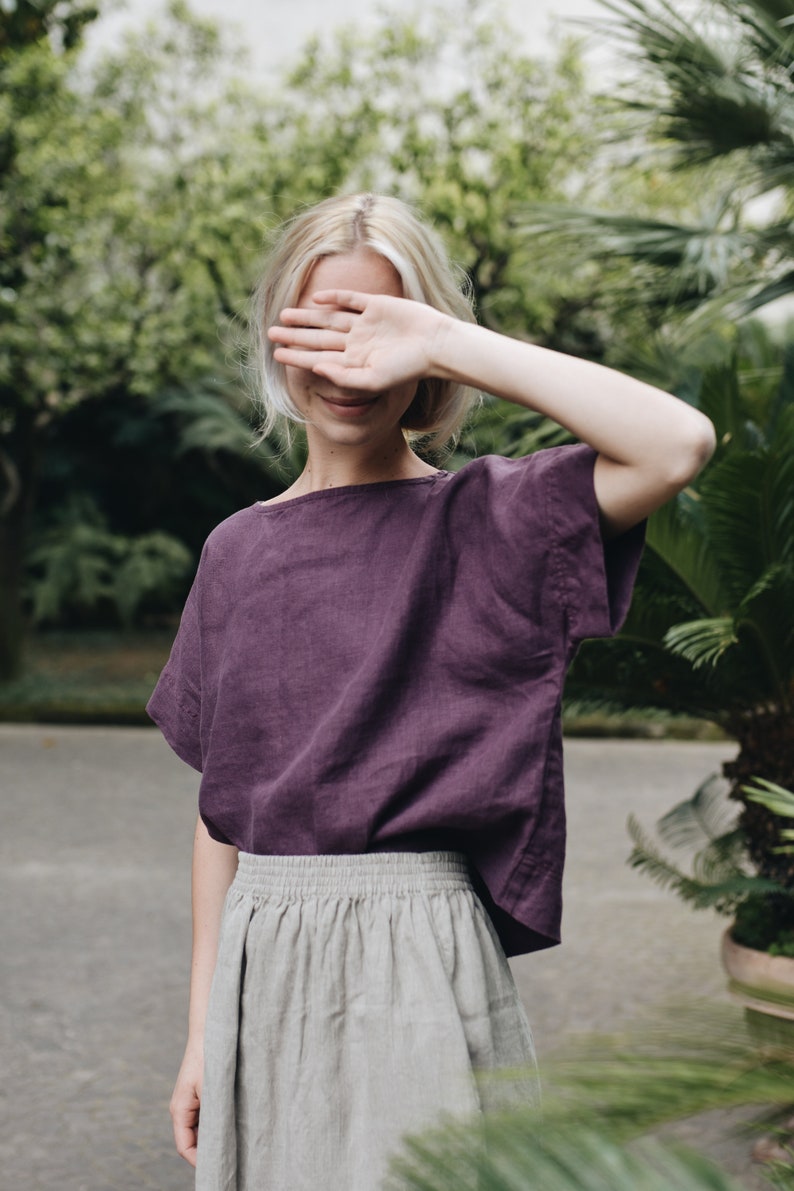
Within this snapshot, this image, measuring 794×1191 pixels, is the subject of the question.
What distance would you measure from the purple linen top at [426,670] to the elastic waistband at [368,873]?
1cm

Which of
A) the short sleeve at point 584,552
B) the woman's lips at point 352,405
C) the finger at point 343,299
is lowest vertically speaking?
the short sleeve at point 584,552

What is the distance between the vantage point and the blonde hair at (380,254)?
131 cm

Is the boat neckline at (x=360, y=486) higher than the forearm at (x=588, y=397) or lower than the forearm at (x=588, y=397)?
lower

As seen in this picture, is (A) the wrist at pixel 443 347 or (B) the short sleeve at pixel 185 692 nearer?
(A) the wrist at pixel 443 347

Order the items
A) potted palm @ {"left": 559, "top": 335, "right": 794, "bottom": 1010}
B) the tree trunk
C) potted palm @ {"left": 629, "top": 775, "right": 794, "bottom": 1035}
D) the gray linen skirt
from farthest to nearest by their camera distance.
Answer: the tree trunk → potted palm @ {"left": 629, "top": 775, "right": 794, "bottom": 1035} → potted palm @ {"left": 559, "top": 335, "right": 794, "bottom": 1010} → the gray linen skirt

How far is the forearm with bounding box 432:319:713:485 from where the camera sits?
1.13m

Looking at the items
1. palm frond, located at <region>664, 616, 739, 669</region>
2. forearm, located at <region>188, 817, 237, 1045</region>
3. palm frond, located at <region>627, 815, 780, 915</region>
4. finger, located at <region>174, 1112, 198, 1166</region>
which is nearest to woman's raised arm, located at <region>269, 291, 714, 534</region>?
forearm, located at <region>188, 817, 237, 1045</region>

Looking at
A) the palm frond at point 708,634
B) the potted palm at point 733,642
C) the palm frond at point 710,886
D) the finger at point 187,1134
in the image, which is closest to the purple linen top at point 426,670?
the finger at point 187,1134

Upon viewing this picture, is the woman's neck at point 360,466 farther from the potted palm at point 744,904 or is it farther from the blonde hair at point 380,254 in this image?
the potted palm at point 744,904

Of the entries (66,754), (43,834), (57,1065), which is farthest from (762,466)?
(66,754)

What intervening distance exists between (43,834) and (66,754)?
10.1 feet

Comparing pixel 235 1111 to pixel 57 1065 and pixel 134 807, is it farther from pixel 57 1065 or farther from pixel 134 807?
pixel 134 807

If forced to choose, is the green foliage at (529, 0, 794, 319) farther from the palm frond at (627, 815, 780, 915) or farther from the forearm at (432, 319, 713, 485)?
the forearm at (432, 319, 713, 485)

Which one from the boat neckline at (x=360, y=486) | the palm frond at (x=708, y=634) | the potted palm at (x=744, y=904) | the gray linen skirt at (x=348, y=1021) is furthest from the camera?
the potted palm at (x=744, y=904)
